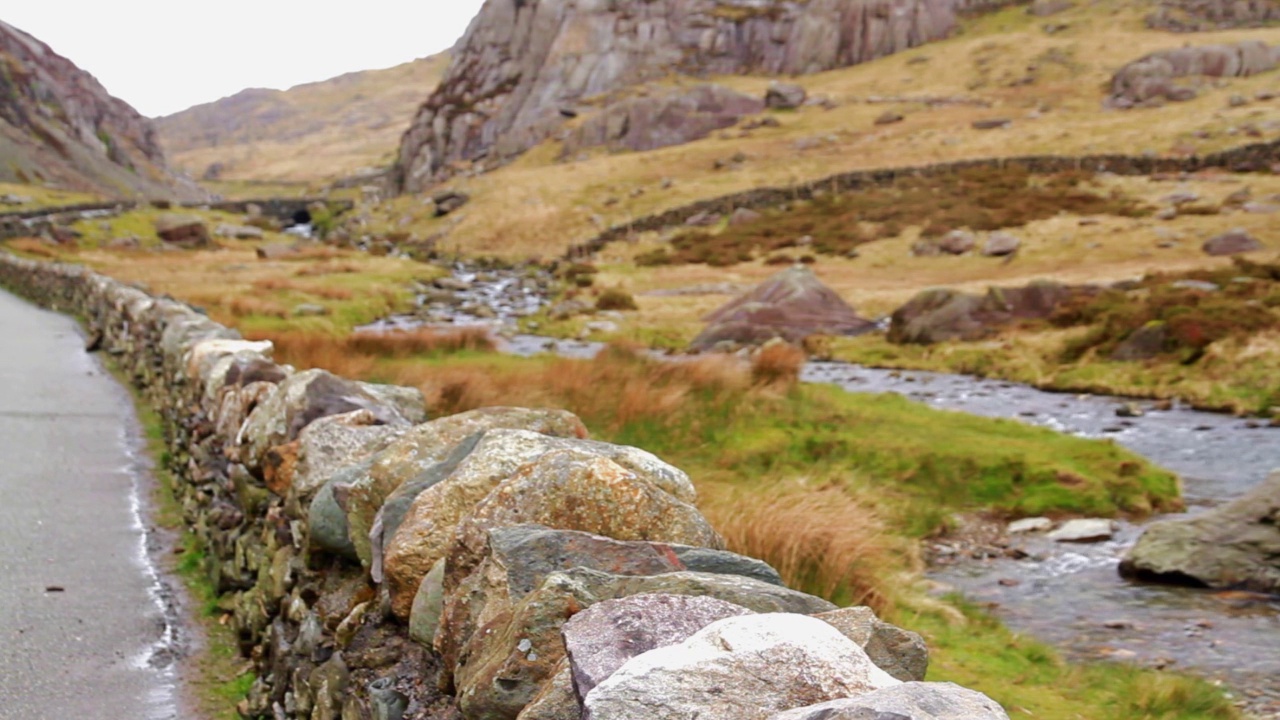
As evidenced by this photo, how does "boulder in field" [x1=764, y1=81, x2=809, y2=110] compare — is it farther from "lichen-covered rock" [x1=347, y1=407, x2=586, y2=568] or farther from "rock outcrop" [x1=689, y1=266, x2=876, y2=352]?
"lichen-covered rock" [x1=347, y1=407, x2=586, y2=568]

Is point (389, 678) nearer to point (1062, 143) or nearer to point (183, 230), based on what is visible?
point (183, 230)

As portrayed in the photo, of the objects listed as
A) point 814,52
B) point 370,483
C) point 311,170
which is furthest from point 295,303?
point 311,170

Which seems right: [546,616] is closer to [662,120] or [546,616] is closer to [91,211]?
[91,211]

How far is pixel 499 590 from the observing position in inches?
130

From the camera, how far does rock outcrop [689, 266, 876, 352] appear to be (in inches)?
925

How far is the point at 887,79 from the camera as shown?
85438 millimetres

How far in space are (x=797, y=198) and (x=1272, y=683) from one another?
45.9 m

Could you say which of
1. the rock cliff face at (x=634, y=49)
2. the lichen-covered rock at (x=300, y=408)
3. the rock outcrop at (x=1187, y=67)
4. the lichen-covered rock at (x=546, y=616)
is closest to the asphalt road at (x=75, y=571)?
the lichen-covered rock at (x=300, y=408)

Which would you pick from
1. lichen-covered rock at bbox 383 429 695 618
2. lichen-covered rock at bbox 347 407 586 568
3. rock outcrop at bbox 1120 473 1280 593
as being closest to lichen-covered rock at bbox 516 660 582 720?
lichen-covered rock at bbox 383 429 695 618

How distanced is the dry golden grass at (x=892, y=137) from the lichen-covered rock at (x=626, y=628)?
158 ft

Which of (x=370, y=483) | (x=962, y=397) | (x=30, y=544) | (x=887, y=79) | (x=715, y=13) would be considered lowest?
(x=962, y=397)

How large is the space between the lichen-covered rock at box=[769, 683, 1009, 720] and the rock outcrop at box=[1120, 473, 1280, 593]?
794 centimetres

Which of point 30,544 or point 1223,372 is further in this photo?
point 1223,372

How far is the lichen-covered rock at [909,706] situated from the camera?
6.34 ft
